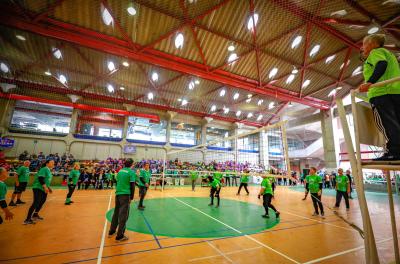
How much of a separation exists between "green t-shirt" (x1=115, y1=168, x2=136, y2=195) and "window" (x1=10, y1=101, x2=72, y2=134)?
65.8ft

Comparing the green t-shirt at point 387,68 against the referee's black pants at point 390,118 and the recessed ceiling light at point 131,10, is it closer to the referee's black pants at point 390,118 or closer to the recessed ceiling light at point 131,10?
the referee's black pants at point 390,118

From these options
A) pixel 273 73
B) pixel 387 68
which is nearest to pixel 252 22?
pixel 273 73

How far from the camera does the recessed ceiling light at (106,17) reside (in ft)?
34.0

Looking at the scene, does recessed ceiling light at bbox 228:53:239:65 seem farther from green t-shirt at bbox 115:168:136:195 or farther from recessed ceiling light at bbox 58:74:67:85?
recessed ceiling light at bbox 58:74:67:85

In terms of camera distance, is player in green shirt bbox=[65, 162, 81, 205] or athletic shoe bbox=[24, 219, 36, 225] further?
player in green shirt bbox=[65, 162, 81, 205]

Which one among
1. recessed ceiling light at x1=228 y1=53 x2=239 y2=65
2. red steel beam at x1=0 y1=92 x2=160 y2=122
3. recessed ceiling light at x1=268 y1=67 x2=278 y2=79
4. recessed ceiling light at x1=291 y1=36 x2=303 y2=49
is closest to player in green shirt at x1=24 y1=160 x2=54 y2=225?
recessed ceiling light at x1=228 y1=53 x2=239 y2=65

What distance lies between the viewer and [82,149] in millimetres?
20078

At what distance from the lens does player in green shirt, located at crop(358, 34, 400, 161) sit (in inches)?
77.4

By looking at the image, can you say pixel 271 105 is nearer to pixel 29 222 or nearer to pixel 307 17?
pixel 307 17

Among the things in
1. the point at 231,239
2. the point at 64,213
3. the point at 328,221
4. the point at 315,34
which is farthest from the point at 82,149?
the point at 315,34

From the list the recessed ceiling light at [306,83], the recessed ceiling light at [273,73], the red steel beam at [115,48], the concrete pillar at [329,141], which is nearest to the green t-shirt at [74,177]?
the red steel beam at [115,48]

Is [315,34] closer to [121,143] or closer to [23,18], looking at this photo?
[23,18]

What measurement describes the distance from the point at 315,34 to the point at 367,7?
112 inches

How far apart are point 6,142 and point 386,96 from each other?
25.8 meters
